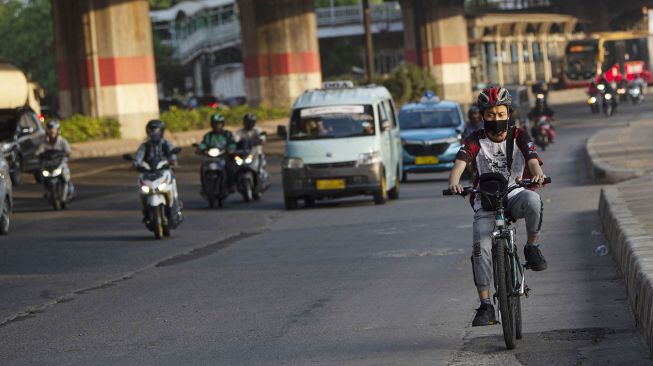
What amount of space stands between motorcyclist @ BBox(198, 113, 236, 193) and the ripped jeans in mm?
16899

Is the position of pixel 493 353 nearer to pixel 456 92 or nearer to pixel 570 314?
pixel 570 314

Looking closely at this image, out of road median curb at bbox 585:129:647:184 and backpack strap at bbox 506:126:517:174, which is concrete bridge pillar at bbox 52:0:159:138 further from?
backpack strap at bbox 506:126:517:174

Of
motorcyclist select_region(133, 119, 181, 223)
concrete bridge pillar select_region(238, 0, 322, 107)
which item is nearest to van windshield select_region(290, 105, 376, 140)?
motorcyclist select_region(133, 119, 181, 223)

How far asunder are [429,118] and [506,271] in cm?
2396

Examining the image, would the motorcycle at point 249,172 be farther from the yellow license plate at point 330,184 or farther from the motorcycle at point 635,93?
the motorcycle at point 635,93

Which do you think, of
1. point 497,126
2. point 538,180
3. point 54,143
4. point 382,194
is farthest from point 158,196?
point 538,180

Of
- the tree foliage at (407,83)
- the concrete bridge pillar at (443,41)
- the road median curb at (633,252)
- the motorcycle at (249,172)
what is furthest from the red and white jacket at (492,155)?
the concrete bridge pillar at (443,41)

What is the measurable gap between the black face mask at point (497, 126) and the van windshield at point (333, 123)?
15789mm

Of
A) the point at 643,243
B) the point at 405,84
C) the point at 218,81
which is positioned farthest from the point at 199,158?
the point at 218,81

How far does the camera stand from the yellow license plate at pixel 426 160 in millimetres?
31578

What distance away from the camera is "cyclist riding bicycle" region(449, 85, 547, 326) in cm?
979

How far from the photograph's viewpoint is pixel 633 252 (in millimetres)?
11625

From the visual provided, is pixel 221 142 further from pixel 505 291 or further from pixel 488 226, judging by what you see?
pixel 505 291

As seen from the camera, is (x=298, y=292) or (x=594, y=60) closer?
(x=298, y=292)
